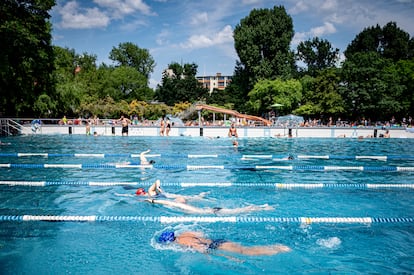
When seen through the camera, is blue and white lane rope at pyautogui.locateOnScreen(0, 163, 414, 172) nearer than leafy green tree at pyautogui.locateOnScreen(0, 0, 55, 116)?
Yes

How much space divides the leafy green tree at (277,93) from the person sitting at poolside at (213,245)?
35923mm

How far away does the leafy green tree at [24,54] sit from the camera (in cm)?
2225

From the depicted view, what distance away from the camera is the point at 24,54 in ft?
79.9

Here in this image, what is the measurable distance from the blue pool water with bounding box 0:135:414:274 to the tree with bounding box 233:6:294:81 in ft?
116

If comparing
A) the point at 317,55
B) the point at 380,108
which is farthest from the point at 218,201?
the point at 317,55

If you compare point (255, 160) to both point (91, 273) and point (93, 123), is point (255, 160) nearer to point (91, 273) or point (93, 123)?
point (91, 273)

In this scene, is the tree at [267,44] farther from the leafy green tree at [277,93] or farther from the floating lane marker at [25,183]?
the floating lane marker at [25,183]

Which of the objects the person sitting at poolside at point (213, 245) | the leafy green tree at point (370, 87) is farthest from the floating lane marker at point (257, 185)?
the leafy green tree at point (370, 87)

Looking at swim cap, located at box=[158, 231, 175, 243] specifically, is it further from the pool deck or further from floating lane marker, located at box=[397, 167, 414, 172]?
the pool deck

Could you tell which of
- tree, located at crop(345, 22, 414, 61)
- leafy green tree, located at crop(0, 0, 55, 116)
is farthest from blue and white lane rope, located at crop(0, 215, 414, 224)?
tree, located at crop(345, 22, 414, 61)

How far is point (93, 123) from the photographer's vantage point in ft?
97.7

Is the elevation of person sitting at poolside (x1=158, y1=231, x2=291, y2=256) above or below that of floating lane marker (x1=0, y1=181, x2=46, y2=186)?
below

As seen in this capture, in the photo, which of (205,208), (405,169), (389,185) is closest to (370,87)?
(405,169)

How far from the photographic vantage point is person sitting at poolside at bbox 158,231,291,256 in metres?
4.97
